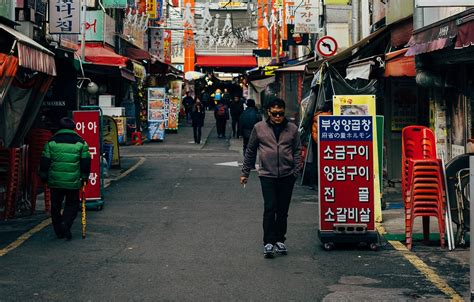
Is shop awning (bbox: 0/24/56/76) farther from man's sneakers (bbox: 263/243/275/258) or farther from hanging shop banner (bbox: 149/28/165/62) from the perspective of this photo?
hanging shop banner (bbox: 149/28/165/62)

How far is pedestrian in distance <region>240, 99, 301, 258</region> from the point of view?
1060 centimetres

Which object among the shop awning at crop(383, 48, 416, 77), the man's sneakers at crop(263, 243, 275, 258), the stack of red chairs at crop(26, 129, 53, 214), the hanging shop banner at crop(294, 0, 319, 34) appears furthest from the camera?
the hanging shop banner at crop(294, 0, 319, 34)

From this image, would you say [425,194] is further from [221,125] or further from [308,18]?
[221,125]

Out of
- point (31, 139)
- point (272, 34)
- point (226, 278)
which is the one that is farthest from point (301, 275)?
point (272, 34)

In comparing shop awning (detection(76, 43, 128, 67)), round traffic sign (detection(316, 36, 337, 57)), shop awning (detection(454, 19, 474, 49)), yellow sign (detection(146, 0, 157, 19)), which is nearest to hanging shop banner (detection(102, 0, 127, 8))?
shop awning (detection(76, 43, 128, 67))

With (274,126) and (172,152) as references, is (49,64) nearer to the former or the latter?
(274,126)

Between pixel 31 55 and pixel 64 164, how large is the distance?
1.53 metres

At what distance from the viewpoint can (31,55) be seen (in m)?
A: 11.7

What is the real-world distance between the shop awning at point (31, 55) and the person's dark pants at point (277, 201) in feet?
11.4

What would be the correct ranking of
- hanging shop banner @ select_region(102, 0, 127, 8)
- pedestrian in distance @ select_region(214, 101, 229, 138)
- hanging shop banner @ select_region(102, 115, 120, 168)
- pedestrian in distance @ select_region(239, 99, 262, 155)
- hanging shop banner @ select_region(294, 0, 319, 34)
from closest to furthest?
1. hanging shop banner @ select_region(102, 115, 120, 168)
2. pedestrian in distance @ select_region(239, 99, 262, 155)
3. hanging shop banner @ select_region(294, 0, 319, 34)
4. hanging shop banner @ select_region(102, 0, 127, 8)
5. pedestrian in distance @ select_region(214, 101, 229, 138)

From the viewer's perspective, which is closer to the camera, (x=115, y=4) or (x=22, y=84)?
(x=22, y=84)

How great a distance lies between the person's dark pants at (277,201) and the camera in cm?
1059

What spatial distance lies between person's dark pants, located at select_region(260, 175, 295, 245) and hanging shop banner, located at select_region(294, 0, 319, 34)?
20821 mm

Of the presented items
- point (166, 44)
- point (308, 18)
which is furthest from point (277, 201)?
point (166, 44)
